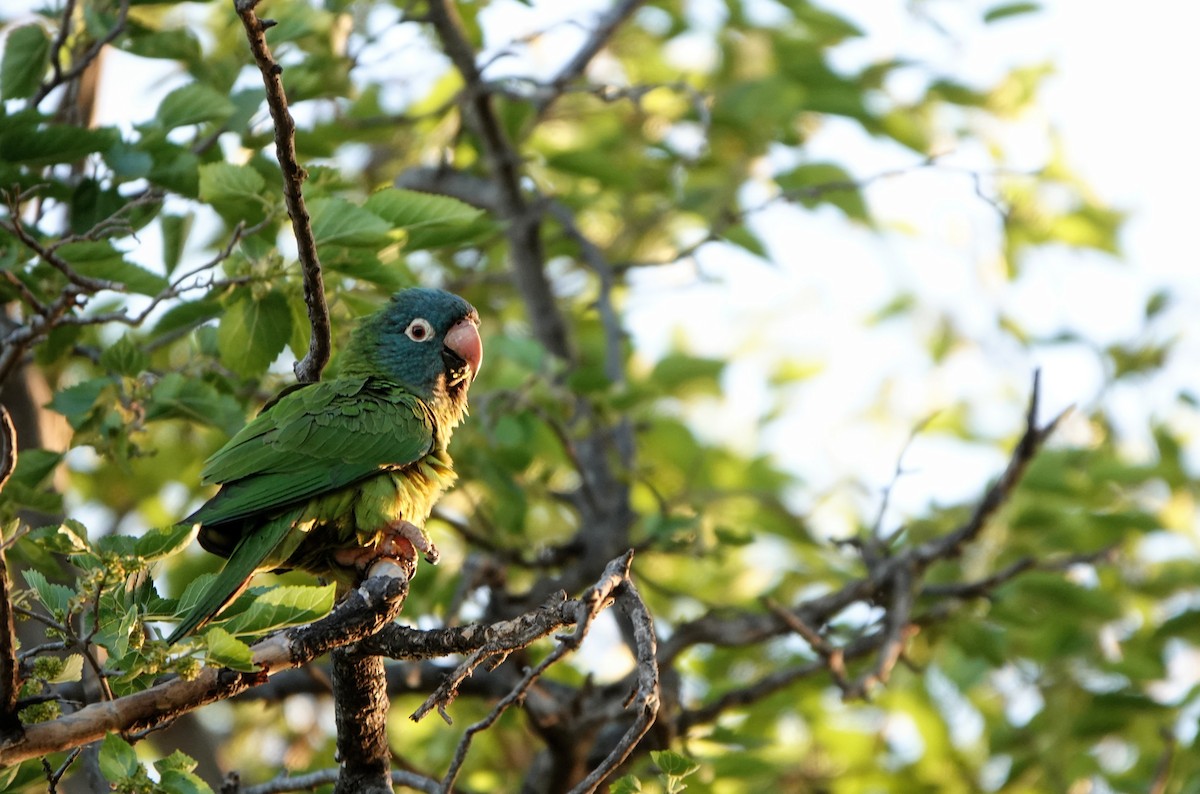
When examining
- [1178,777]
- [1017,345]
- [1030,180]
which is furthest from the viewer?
[1017,345]

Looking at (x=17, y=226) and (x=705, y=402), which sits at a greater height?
(x=17, y=226)

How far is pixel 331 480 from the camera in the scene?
3766 mm

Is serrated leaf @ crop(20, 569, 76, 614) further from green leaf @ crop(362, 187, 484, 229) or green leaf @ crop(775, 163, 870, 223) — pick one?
green leaf @ crop(775, 163, 870, 223)

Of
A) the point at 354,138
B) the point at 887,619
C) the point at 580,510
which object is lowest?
the point at 580,510

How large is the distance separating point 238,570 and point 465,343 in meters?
1.49

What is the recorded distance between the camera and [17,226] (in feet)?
11.2

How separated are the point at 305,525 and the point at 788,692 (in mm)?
3390

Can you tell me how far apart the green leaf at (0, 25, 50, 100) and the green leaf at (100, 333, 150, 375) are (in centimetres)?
113

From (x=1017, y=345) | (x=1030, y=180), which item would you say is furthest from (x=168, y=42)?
(x=1017, y=345)

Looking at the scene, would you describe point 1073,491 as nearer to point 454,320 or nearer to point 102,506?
point 454,320

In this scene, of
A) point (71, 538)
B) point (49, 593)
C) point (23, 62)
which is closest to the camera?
point (71, 538)

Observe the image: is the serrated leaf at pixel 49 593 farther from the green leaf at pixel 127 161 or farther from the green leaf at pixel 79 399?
the green leaf at pixel 127 161

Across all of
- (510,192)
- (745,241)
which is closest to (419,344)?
(510,192)

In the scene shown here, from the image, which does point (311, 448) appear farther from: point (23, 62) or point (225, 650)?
point (23, 62)
